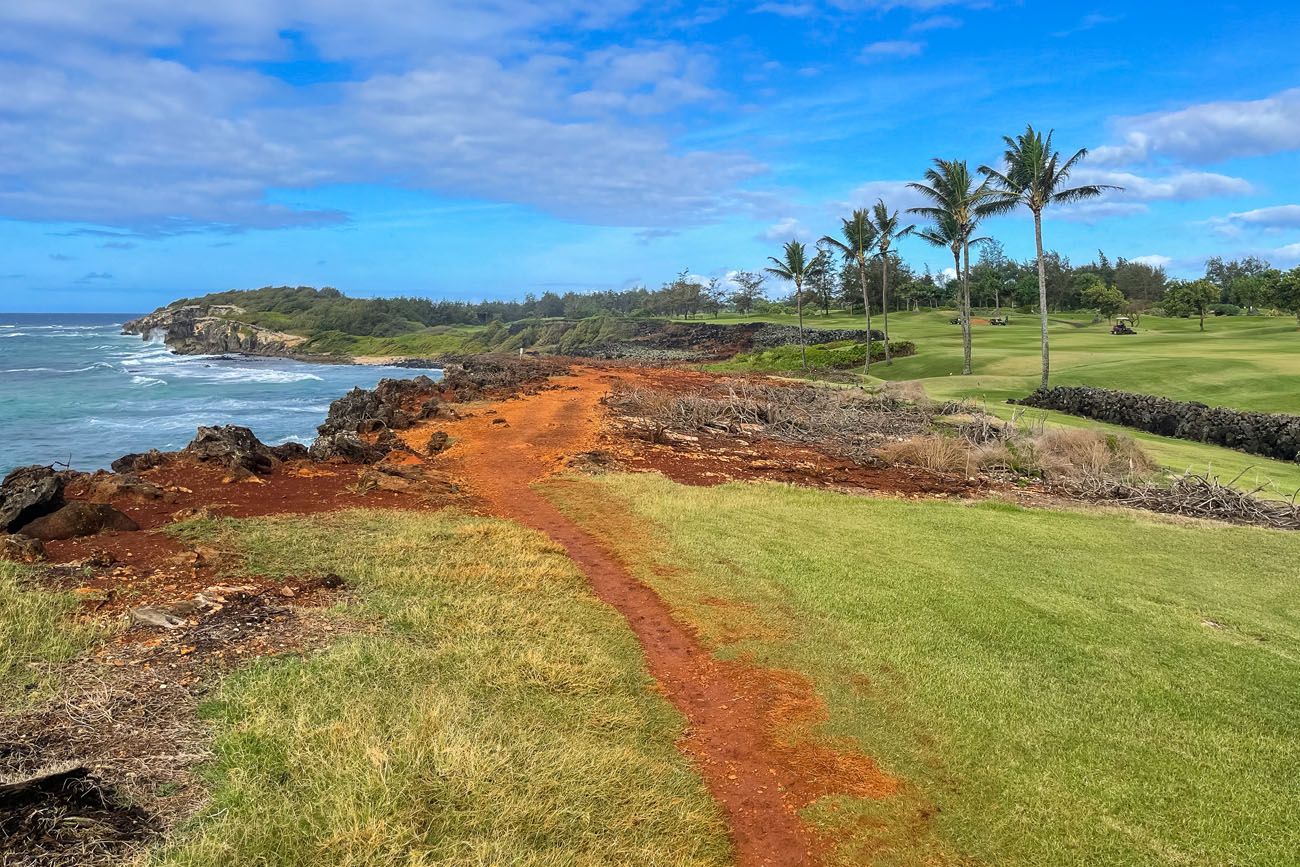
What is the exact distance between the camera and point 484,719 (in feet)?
18.2

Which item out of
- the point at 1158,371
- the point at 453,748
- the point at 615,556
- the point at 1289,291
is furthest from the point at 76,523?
the point at 1289,291

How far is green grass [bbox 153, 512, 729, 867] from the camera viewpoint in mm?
4117

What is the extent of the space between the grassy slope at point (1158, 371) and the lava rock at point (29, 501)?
1982 cm

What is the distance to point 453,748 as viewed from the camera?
4.82 m

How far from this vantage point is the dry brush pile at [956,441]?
1484 cm

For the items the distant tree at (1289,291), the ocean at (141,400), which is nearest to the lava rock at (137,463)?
the ocean at (141,400)

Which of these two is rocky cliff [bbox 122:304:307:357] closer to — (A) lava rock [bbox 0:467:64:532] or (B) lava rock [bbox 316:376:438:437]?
(B) lava rock [bbox 316:376:438:437]

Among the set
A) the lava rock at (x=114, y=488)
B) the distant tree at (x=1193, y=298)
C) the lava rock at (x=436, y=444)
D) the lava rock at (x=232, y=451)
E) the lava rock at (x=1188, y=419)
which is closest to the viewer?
the lava rock at (x=114, y=488)

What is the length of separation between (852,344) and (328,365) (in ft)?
174

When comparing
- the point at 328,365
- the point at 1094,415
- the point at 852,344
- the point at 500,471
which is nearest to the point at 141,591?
the point at 500,471

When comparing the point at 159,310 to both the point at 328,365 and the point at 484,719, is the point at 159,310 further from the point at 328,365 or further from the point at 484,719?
the point at 484,719

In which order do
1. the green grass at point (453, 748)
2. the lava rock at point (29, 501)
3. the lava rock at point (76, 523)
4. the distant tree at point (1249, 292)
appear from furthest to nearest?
the distant tree at point (1249, 292), the lava rock at point (29, 501), the lava rock at point (76, 523), the green grass at point (453, 748)

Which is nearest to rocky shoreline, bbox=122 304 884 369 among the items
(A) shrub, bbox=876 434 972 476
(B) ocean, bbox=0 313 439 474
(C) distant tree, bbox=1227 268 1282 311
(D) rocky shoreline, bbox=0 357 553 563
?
(B) ocean, bbox=0 313 439 474

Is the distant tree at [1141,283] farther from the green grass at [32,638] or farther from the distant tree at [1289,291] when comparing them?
the green grass at [32,638]
